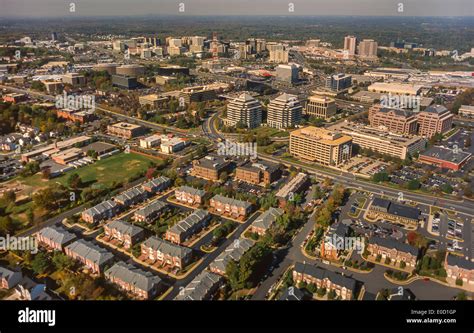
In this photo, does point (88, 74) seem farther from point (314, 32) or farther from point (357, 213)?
point (314, 32)

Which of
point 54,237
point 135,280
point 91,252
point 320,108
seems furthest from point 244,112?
point 135,280

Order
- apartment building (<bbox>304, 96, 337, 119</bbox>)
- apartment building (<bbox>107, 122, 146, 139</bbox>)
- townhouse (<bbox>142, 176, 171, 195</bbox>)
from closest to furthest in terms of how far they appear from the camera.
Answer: townhouse (<bbox>142, 176, 171, 195</bbox>), apartment building (<bbox>107, 122, 146, 139</bbox>), apartment building (<bbox>304, 96, 337, 119</bbox>)

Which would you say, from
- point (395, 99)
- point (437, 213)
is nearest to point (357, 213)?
point (437, 213)

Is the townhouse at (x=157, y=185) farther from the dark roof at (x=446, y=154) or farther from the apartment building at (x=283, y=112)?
the dark roof at (x=446, y=154)

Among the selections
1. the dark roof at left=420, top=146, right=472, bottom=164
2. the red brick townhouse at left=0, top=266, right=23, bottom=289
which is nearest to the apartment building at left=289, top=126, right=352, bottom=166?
the dark roof at left=420, top=146, right=472, bottom=164

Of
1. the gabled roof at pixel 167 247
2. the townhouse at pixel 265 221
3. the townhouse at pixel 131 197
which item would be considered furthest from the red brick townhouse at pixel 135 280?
the townhouse at pixel 131 197

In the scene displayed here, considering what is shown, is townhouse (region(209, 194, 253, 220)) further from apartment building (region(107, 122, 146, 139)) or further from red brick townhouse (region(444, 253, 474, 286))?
apartment building (region(107, 122, 146, 139))
